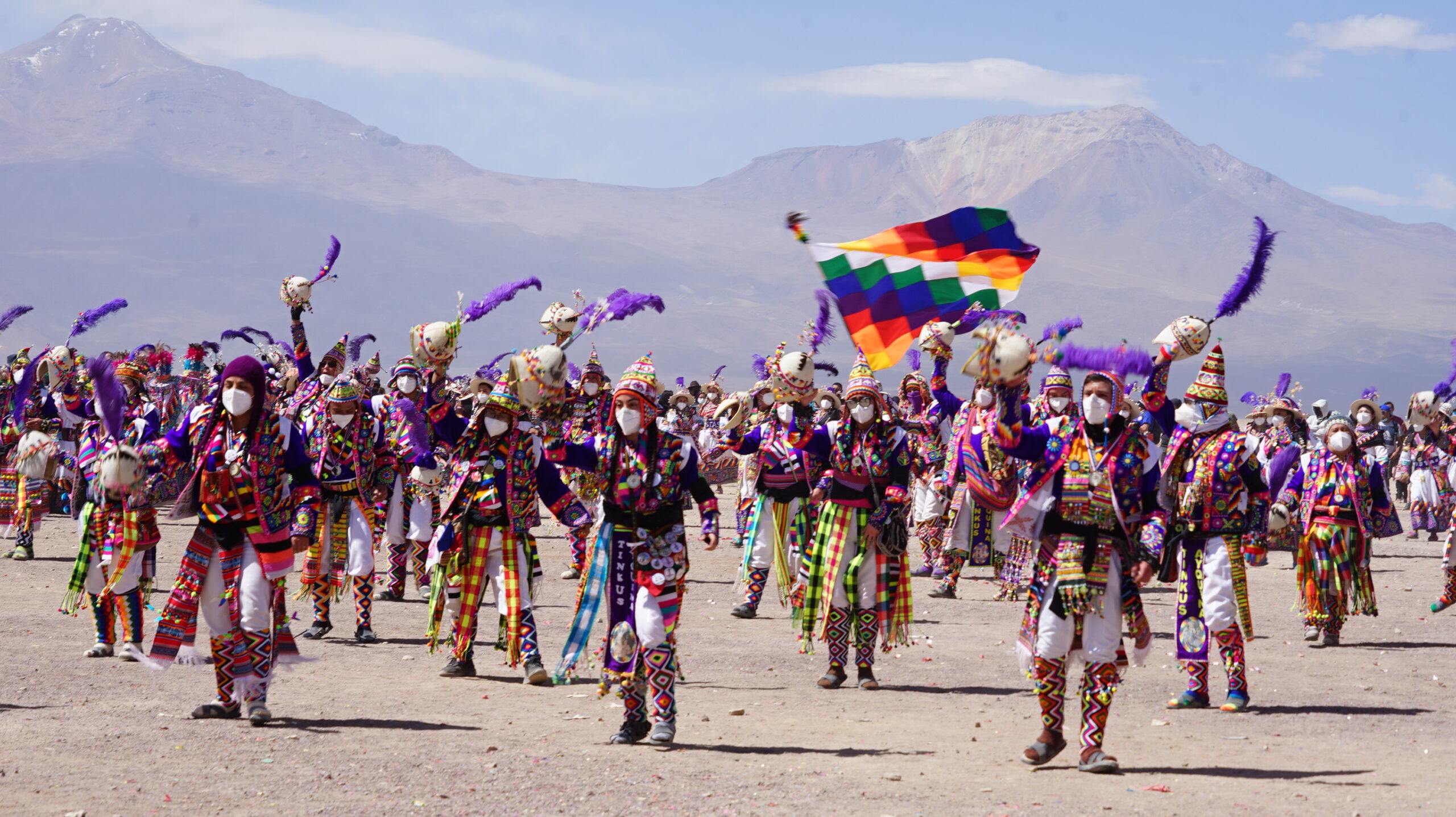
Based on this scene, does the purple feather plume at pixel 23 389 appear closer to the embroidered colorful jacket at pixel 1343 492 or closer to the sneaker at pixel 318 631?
the sneaker at pixel 318 631

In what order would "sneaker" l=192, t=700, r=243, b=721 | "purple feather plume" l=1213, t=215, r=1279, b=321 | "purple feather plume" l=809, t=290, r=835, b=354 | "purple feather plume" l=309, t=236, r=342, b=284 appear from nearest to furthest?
1. "sneaker" l=192, t=700, r=243, b=721
2. "purple feather plume" l=1213, t=215, r=1279, b=321
3. "purple feather plume" l=809, t=290, r=835, b=354
4. "purple feather plume" l=309, t=236, r=342, b=284

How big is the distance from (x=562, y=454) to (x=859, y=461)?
2.92 m

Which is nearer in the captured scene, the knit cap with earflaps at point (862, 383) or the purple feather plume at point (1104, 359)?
the purple feather plume at point (1104, 359)

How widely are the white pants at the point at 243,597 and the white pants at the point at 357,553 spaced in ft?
12.0

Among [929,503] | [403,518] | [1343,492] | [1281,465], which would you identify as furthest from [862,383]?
[929,503]

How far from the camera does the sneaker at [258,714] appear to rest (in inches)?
367

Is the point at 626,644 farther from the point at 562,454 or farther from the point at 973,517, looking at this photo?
the point at 973,517

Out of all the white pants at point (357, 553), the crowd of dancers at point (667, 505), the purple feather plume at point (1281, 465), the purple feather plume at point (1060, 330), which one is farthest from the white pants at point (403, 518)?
the purple feather plume at point (1281, 465)

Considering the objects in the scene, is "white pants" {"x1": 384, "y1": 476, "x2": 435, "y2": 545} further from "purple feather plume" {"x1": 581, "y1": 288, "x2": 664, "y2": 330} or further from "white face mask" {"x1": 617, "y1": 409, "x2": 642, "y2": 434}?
"white face mask" {"x1": 617, "y1": 409, "x2": 642, "y2": 434}

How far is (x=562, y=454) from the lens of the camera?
919cm

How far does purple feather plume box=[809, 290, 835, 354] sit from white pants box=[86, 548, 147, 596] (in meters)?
5.06

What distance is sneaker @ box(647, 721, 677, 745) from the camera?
29.6 feet

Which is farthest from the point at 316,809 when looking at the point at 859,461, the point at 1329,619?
the point at 1329,619

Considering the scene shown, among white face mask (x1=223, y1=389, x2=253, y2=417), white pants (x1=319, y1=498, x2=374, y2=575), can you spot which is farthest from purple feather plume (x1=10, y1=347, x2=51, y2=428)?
white face mask (x1=223, y1=389, x2=253, y2=417)
